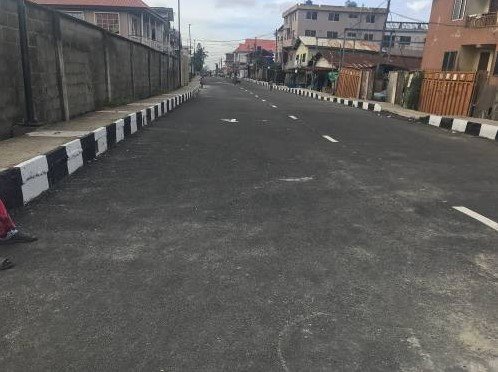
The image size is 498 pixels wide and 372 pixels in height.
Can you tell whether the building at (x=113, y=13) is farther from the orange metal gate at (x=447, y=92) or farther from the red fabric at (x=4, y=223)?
the red fabric at (x=4, y=223)

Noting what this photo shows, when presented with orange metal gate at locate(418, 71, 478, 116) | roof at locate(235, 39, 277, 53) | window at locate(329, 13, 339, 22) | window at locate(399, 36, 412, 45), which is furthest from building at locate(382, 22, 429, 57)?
roof at locate(235, 39, 277, 53)

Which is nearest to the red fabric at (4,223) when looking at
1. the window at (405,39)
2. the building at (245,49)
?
the window at (405,39)

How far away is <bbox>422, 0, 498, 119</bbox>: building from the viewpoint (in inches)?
938

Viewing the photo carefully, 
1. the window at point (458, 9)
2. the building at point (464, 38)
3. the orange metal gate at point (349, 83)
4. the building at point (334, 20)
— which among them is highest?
the building at point (334, 20)

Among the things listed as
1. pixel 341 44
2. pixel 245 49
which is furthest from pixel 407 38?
pixel 245 49

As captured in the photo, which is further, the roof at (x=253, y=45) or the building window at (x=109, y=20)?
the roof at (x=253, y=45)

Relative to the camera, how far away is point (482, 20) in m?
24.4

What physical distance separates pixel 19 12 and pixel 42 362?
7.98m

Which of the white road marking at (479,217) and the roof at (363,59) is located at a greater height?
the roof at (363,59)

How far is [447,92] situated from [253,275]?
67.5 feet

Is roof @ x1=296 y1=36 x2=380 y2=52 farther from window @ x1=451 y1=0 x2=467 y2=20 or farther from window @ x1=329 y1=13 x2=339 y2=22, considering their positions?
window @ x1=451 y1=0 x2=467 y2=20

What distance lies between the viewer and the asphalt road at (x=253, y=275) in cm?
285

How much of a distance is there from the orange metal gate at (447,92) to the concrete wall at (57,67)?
14.3 metres

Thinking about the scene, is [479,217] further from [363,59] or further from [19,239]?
[363,59]
